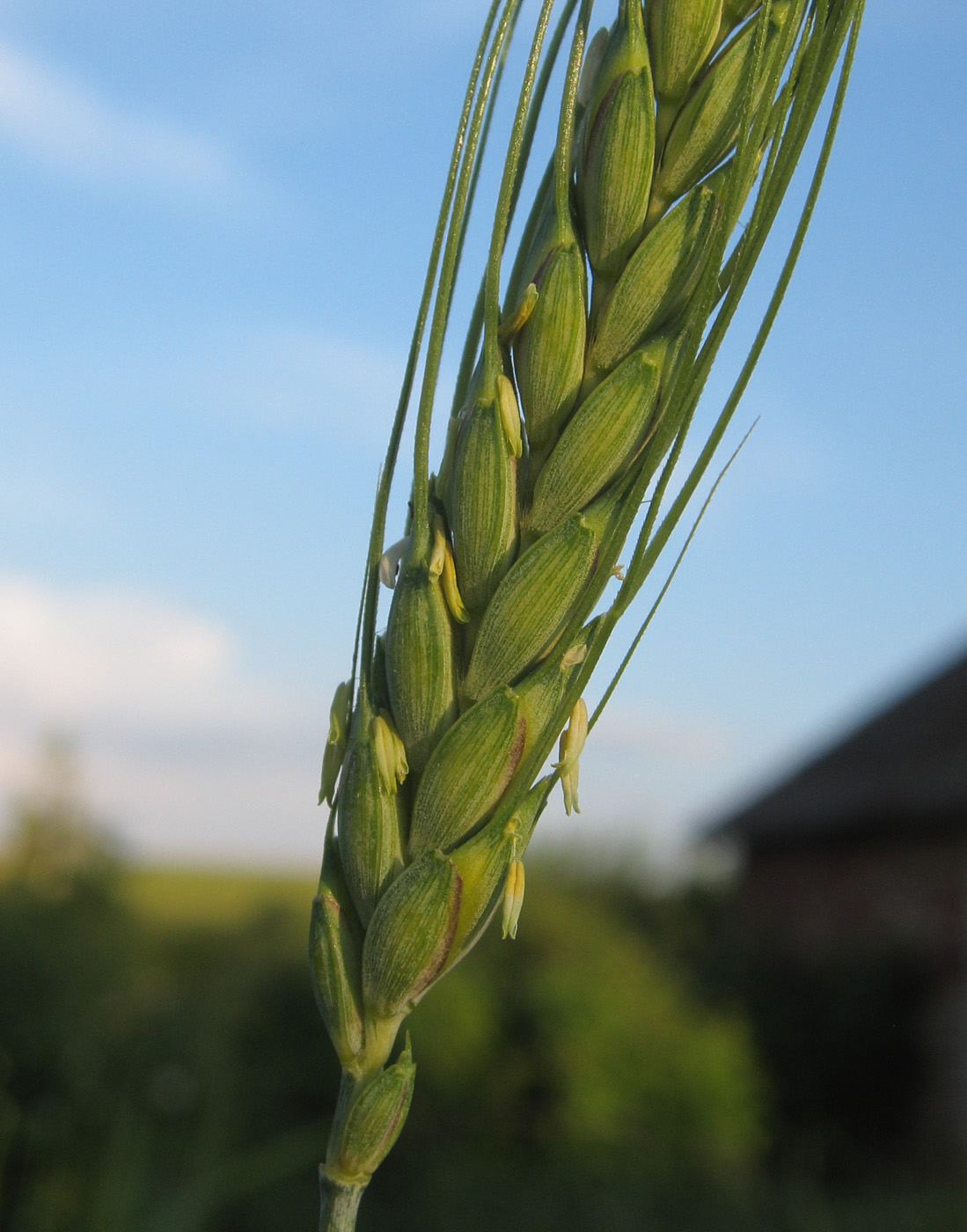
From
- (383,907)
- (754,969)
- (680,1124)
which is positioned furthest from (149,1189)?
(754,969)

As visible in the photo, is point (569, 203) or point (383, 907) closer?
point (383, 907)

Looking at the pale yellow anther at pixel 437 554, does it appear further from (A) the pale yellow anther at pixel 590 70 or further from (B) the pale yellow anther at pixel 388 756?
(A) the pale yellow anther at pixel 590 70

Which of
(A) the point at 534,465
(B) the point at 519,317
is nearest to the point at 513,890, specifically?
(A) the point at 534,465

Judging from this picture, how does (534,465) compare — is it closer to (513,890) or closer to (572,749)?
(572,749)

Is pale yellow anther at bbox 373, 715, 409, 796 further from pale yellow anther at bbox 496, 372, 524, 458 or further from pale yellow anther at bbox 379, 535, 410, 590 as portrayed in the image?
pale yellow anther at bbox 496, 372, 524, 458

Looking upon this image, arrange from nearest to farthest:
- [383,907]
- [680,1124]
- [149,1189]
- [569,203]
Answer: [383,907]
[569,203]
[149,1189]
[680,1124]

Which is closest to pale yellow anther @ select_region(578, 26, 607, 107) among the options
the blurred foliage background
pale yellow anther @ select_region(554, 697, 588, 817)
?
pale yellow anther @ select_region(554, 697, 588, 817)

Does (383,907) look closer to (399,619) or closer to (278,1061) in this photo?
(399,619)
